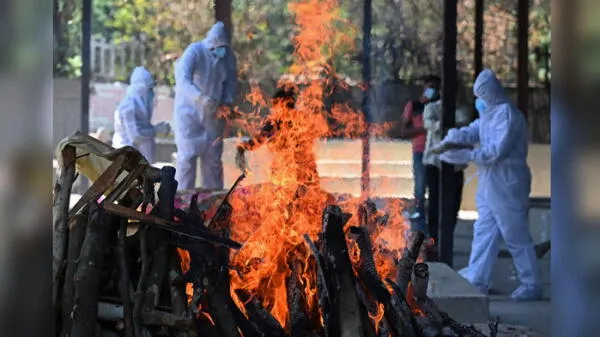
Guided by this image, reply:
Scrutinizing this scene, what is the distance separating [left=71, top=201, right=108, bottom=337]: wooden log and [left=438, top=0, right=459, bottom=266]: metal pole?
18.0 feet

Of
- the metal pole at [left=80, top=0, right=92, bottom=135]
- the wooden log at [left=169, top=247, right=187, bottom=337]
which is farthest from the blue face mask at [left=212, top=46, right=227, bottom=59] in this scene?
the wooden log at [left=169, top=247, right=187, bottom=337]

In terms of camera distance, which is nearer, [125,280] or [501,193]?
[125,280]

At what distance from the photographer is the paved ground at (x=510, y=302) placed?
6.84m

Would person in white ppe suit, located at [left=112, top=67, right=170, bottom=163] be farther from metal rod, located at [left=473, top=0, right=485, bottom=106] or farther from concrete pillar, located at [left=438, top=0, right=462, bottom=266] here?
metal rod, located at [left=473, top=0, right=485, bottom=106]

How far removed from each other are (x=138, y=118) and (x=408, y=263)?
6822 millimetres

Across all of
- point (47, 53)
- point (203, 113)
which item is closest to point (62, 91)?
point (203, 113)

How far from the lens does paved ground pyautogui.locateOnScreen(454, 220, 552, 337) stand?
684 cm

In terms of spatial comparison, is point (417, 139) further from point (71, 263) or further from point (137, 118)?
point (71, 263)

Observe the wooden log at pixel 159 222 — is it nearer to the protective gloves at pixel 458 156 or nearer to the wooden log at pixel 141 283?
the wooden log at pixel 141 283

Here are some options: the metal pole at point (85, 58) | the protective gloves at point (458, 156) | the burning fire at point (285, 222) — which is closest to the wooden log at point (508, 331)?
the burning fire at point (285, 222)

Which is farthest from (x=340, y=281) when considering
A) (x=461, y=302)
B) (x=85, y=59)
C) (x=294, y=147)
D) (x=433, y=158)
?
(x=85, y=59)

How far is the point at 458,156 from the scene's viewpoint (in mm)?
8133

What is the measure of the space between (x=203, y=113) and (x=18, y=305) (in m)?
7.80

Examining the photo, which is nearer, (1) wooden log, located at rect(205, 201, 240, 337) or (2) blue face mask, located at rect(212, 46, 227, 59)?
(1) wooden log, located at rect(205, 201, 240, 337)
